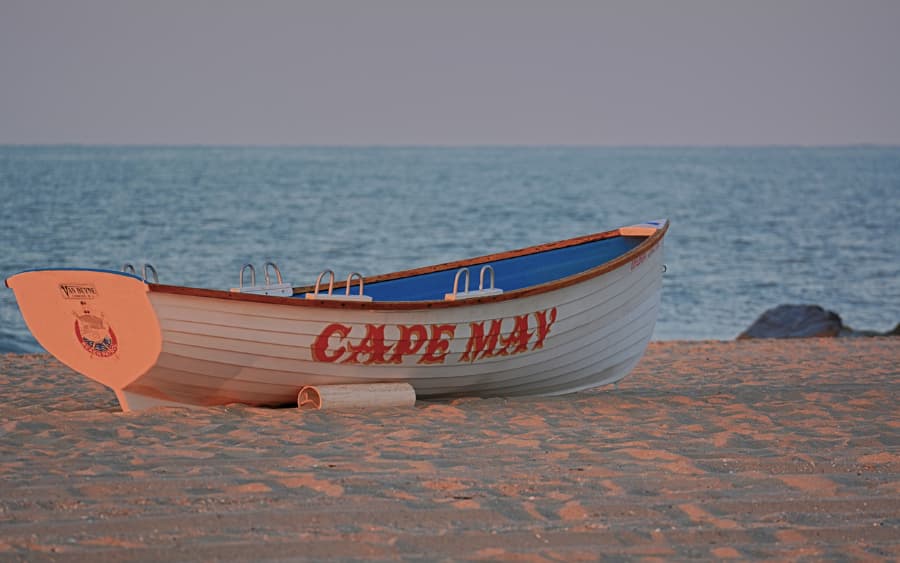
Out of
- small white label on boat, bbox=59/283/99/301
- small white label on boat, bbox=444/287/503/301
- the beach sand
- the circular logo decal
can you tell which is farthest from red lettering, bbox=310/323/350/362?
small white label on boat, bbox=59/283/99/301

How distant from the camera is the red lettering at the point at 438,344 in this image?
6988 millimetres

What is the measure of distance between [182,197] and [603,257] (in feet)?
163

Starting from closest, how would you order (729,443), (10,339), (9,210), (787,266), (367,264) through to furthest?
(729,443) < (10,339) < (787,266) < (367,264) < (9,210)

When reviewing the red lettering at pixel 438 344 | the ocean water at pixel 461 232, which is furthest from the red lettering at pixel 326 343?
the ocean water at pixel 461 232

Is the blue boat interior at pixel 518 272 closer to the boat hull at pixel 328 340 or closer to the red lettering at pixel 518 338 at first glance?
the boat hull at pixel 328 340

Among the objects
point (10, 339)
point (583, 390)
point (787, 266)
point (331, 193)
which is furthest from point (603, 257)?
point (331, 193)

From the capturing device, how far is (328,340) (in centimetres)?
666

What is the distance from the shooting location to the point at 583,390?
26.8 feet

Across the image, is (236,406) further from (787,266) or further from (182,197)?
(182,197)

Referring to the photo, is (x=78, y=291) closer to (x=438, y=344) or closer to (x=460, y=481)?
(x=438, y=344)

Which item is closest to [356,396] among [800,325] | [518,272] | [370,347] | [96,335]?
[370,347]

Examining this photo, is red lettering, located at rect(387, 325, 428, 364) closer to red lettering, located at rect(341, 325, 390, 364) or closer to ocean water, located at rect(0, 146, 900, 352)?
red lettering, located at rect(341, 325, 390, 364)

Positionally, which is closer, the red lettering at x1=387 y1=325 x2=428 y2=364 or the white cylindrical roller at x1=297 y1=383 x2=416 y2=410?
the white cylindrical roller at x1=297 y1=383 x2=416 y2=410

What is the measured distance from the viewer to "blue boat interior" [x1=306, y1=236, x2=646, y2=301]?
8.42m
